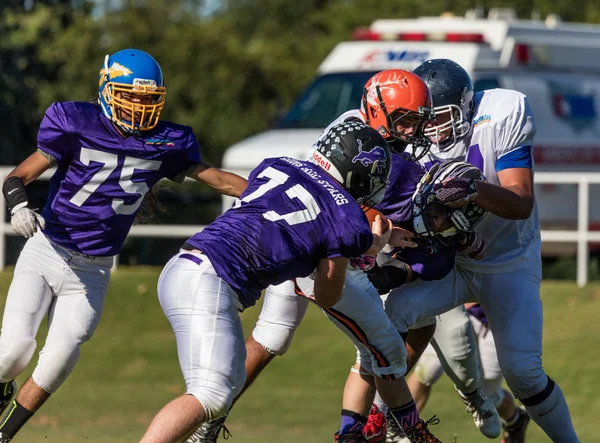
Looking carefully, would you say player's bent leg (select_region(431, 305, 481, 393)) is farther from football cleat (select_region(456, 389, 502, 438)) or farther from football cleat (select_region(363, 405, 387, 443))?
football cleat (select_region(363, 405, 387, 443))

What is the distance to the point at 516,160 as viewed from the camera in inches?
236

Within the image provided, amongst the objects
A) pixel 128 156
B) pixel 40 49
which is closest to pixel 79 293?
pixel 128 156

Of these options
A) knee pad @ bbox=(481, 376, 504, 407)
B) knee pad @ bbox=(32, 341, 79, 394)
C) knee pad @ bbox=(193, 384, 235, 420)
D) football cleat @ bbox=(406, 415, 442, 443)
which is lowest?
knee pad @ bbox=(481, 376, 504, 407)

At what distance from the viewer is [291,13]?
3072 centimetres

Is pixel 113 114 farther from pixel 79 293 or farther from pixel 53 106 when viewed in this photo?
pixel 79 293

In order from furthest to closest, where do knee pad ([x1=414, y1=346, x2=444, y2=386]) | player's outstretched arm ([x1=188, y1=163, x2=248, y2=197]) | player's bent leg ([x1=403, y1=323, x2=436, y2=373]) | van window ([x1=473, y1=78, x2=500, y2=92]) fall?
van window ([x1=473, y1=78, x2=500, y2=92]), knee pad ([x1=414, y1=346, x2=444, y2=386]), player's bent leg ([x1=403, y1=323, x2=436, y2=373]), player's outstretched arm ([x1=188, y1=163, x2=248, y2=197])

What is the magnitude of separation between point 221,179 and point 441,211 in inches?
50.1

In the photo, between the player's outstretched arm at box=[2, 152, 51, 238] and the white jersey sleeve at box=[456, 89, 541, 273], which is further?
the white jersey sleeve at box=[456, 89, 541, 273]

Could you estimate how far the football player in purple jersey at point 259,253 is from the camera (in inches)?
198

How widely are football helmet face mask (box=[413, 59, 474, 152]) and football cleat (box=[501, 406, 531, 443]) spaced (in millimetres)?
2150

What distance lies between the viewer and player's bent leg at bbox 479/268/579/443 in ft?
19.8

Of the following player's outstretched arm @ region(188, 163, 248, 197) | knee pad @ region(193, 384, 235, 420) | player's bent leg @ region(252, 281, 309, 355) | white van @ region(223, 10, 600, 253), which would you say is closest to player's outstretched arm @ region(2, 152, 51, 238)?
player's outstretched arm @ region(188, 163, 248, 197)

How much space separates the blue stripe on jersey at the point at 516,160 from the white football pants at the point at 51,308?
2170 mm

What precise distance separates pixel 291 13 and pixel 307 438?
23822 mm
